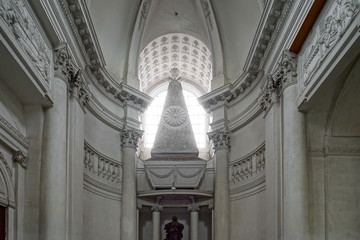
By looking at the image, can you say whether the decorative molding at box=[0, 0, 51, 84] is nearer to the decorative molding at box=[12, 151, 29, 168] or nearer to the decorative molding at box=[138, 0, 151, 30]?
the decorative molding at box=[12, 151, 29, 168]

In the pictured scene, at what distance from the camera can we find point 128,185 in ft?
66.8

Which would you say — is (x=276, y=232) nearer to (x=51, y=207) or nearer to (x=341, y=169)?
(x=341, y=169)

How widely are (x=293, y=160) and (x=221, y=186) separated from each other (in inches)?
282

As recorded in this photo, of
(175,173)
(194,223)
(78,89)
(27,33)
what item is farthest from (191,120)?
(27,33)

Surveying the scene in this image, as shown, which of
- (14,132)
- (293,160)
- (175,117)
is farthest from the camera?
(175,117)

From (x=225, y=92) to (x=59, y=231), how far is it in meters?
9.93

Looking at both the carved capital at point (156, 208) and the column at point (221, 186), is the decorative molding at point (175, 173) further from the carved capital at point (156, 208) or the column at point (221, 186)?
the column at point (221, 186)

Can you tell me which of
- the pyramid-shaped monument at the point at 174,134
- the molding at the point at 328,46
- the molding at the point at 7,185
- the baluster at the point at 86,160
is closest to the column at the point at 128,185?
the pyramid-shaped monument at the point at 174,134

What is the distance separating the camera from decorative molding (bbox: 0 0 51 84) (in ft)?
34.7

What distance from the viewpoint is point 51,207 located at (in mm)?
12781

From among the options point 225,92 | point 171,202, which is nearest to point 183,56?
point 225,92

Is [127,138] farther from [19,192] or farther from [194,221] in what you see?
[19,192]

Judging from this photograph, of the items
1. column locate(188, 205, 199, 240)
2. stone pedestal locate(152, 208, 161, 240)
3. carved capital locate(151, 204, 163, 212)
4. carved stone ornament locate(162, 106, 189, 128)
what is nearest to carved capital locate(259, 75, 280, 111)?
column locate(188, 205, 199, 240)

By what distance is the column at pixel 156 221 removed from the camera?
21359 millimetres
